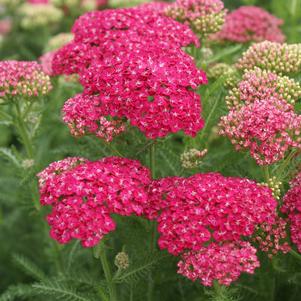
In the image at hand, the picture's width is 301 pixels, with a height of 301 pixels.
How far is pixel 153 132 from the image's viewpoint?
310 cm

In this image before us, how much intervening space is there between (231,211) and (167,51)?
3.74 ft

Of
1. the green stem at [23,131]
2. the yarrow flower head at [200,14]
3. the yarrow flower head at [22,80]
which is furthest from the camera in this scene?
the yarrow flower head at [200,14]

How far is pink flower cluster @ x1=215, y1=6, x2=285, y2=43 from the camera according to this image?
480cm

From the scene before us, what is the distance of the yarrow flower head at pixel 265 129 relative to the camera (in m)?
3.09

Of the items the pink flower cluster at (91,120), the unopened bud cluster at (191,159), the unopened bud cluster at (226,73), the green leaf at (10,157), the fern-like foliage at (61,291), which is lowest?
the fern-like foliage at (61,291)

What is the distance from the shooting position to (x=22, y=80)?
3.80m

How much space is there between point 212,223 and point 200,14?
190cm

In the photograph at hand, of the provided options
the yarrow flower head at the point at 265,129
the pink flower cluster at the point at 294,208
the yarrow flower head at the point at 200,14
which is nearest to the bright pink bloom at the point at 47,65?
the yarrow flower head at the point at 200,14

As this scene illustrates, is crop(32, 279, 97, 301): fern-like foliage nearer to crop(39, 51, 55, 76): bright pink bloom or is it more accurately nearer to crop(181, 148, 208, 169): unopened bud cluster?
crop(181, 148, 208, 169): unopened bud cluster

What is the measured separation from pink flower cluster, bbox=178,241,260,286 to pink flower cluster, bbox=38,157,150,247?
1.21 feet

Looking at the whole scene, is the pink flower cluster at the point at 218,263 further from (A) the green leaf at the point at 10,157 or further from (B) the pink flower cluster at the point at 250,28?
(B) the pink flower cluster at the point at 250,28

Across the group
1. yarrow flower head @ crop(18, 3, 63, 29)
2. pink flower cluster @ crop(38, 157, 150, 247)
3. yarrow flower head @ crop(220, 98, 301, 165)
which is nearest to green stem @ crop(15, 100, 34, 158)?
pink flower cluster @ crop(38, 157, 150, 247)

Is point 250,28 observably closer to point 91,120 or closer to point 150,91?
point 150,91

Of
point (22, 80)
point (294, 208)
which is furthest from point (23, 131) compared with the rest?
point (294, 208)
